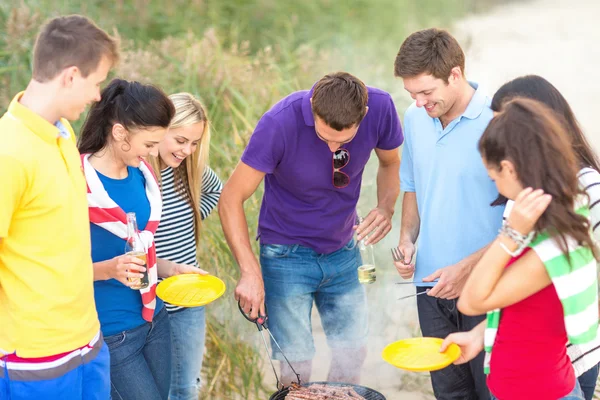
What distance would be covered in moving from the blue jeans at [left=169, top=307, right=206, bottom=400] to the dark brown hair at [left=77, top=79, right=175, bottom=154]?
37.1 inches

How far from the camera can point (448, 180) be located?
118 inches

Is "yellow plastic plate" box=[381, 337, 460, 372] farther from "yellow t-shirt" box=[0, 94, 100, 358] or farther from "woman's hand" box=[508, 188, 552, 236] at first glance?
"yellow t-shirt" box=[0, 94, 100, 358]

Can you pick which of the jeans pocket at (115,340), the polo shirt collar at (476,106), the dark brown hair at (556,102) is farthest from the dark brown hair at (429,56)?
the jeans pocket at (115,340)

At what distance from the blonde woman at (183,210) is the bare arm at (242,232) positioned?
14 centimetres

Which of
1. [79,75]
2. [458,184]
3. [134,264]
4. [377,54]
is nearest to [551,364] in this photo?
[458,184]

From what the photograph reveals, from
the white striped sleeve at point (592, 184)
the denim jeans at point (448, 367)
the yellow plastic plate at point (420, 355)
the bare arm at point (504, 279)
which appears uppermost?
the white striped sleeve at point (592, 184)

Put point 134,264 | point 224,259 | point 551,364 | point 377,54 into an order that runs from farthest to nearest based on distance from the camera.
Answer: point 377,54, point 224,259, point 134,264, point 551,364

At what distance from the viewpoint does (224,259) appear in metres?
4.50

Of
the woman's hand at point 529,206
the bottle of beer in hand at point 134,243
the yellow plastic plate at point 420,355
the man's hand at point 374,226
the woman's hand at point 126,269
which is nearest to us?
the woman's hand at point 529,206

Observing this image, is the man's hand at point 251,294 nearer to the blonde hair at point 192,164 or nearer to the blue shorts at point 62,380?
the blonde hair at point 192,164

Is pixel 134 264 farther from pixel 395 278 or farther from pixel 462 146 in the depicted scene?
pixel 395 278

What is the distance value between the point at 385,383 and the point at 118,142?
2854mm

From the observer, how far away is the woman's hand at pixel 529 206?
206 cm

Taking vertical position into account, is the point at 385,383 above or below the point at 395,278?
below
